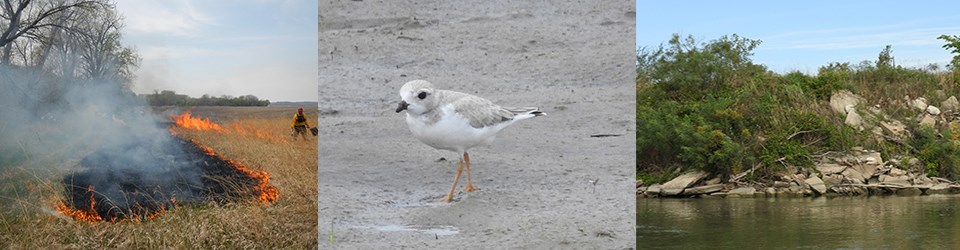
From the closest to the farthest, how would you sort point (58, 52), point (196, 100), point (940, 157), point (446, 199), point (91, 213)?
1. point (446, 199)
2. point (91, 213)
3. point (196, 100)
4. point (58, 52)
5. point (940, 157)

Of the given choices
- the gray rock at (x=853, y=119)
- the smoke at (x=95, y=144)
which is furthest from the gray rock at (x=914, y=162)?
the smoke at (x=95, y=144)

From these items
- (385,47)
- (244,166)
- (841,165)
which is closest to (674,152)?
(841,165)

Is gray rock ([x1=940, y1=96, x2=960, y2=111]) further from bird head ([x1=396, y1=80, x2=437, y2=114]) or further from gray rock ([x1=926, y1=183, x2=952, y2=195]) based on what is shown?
bird head ([x1=396, y1=80, x2=437, y2=114])

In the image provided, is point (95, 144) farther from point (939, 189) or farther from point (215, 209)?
point (939, 189)

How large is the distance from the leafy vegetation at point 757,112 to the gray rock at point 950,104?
0.11 meters

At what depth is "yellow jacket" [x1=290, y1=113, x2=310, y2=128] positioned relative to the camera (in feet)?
18.5

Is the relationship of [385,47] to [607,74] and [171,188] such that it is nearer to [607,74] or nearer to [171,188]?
[607,74]

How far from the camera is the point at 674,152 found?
12.6m

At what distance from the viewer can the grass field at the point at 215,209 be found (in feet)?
17.5

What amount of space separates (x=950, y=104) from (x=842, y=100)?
1.83 metres

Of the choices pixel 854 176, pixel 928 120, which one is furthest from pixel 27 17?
pixel 928 120

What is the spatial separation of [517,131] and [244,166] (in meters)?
2.30

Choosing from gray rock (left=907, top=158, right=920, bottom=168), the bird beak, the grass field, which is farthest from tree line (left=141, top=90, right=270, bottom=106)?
gray rock (left=907, top=158, right=920, bottom=168)

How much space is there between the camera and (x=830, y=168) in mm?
11766
